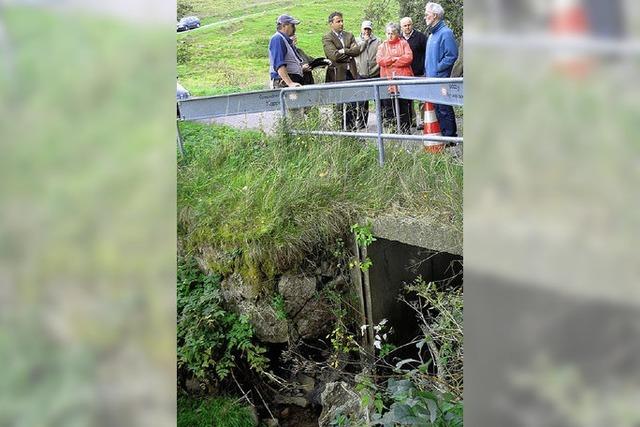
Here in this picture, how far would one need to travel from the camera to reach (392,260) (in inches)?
188

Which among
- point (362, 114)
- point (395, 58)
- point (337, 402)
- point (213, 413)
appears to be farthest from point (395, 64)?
point (213, 413)

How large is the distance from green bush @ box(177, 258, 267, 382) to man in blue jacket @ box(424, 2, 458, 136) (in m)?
1.79

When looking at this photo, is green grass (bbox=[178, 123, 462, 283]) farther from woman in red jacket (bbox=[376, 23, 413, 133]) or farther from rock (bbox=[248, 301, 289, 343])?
woman in red jacket (bbox=[376, 23, 413, 133])

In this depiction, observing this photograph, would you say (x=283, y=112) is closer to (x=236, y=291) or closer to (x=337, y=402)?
(x=236, y=291)

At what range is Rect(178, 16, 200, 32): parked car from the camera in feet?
26.6

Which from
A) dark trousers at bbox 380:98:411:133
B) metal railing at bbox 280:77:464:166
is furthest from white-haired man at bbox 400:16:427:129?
metal railing at bbox 280:77:464:166

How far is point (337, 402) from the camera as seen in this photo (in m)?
4.51

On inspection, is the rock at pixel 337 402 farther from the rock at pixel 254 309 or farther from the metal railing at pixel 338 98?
the metal railing at pixel 338 98

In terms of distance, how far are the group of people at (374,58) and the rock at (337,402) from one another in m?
1.72

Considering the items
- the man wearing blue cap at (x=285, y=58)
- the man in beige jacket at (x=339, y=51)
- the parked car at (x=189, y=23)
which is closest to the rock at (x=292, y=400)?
the man wearing blue cap at (x=285, y=58)

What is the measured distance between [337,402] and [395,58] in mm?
2482
